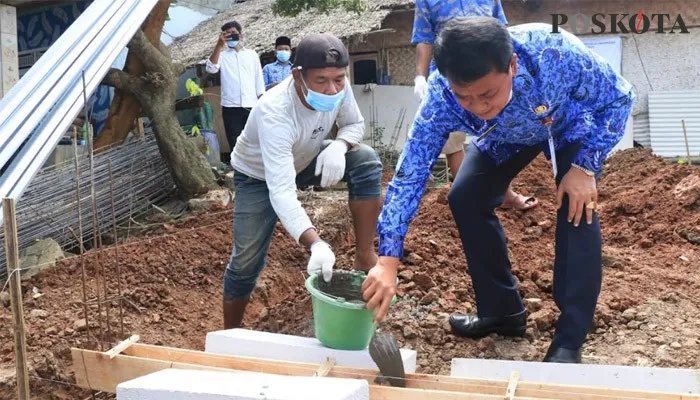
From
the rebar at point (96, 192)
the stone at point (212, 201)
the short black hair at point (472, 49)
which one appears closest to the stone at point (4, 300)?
the rebar at point (96, 192)

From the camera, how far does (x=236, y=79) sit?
7664mm

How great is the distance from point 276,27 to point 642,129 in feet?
18.6

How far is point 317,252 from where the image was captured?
2.69m

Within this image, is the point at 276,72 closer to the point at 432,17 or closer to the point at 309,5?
the point at 309,5

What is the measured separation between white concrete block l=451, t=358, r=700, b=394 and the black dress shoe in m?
0.78

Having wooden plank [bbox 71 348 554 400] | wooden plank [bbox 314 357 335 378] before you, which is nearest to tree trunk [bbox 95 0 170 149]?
wooden plank [bbox 71 348 554 400]

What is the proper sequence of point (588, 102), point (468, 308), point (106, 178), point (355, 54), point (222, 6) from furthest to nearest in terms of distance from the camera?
point (222, 6) < point (355, 54) < point (106, 178) < point (468, 308) < point (588, 102)

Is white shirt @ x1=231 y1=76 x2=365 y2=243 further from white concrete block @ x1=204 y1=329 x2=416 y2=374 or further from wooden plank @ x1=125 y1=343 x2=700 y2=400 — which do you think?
wooden plank @ x1=125 y1=343 x2=700 y2=400

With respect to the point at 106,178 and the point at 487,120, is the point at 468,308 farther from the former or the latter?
the point at 106,178

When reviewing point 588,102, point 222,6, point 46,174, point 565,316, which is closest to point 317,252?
point 565,316

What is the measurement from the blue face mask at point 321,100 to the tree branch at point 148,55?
4283 millimetres

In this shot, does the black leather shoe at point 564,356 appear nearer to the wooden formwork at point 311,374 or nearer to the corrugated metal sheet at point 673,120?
the wooden formwork at point 311,374

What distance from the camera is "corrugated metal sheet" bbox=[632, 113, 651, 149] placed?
35.0 feet

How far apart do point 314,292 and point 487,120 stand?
85 cm
